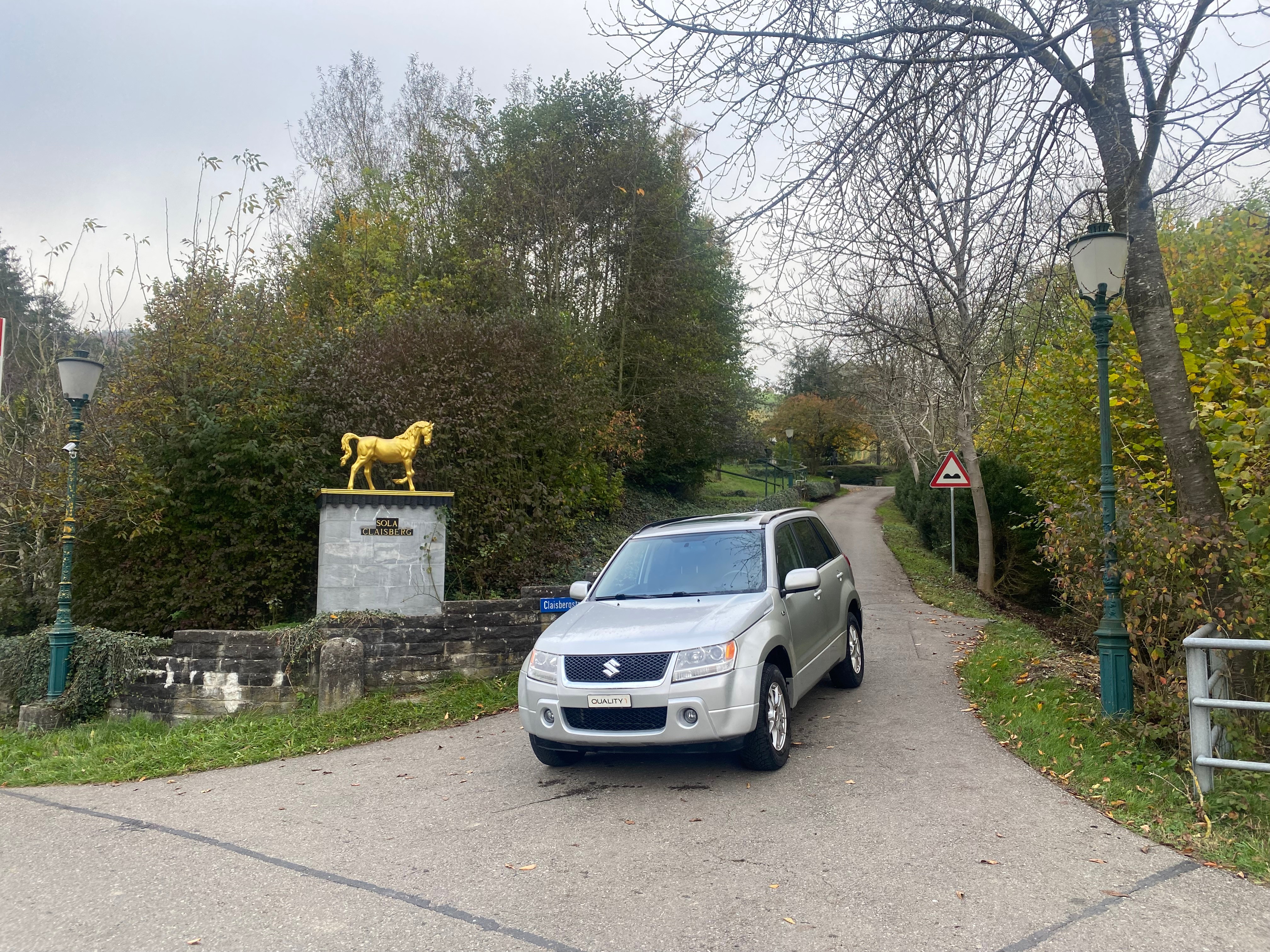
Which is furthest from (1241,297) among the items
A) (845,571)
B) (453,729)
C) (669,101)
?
(453,729)

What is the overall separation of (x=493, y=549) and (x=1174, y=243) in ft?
39.0

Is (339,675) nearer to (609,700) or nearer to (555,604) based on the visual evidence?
(555,604)

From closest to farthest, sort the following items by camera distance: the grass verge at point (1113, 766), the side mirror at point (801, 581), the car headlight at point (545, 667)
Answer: the grass verge at point (1113, 766)
the car headlight at point (545, 667)
the side mirror at point (801, 581)

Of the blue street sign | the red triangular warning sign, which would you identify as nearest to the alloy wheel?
the blue street sign

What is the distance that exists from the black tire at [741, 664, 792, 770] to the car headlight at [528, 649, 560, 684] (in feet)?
4.49

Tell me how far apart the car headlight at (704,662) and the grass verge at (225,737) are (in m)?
3.53

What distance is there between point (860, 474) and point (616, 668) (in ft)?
222

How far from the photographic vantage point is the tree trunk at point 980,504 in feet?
56.1

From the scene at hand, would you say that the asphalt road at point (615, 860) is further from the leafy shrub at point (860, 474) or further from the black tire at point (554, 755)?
the leafy shrub at point (860, 474)

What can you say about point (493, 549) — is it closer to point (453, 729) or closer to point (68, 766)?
point (453, 729)

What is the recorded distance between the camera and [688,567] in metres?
6.92

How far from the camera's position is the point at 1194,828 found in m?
4.68

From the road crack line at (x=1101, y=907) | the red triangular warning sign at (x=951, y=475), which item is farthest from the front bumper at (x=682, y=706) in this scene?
the red triangular warning sign at (x=951, y=475)

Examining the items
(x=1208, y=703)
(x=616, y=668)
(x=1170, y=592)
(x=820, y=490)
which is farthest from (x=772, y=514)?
(x=820, y=490)
